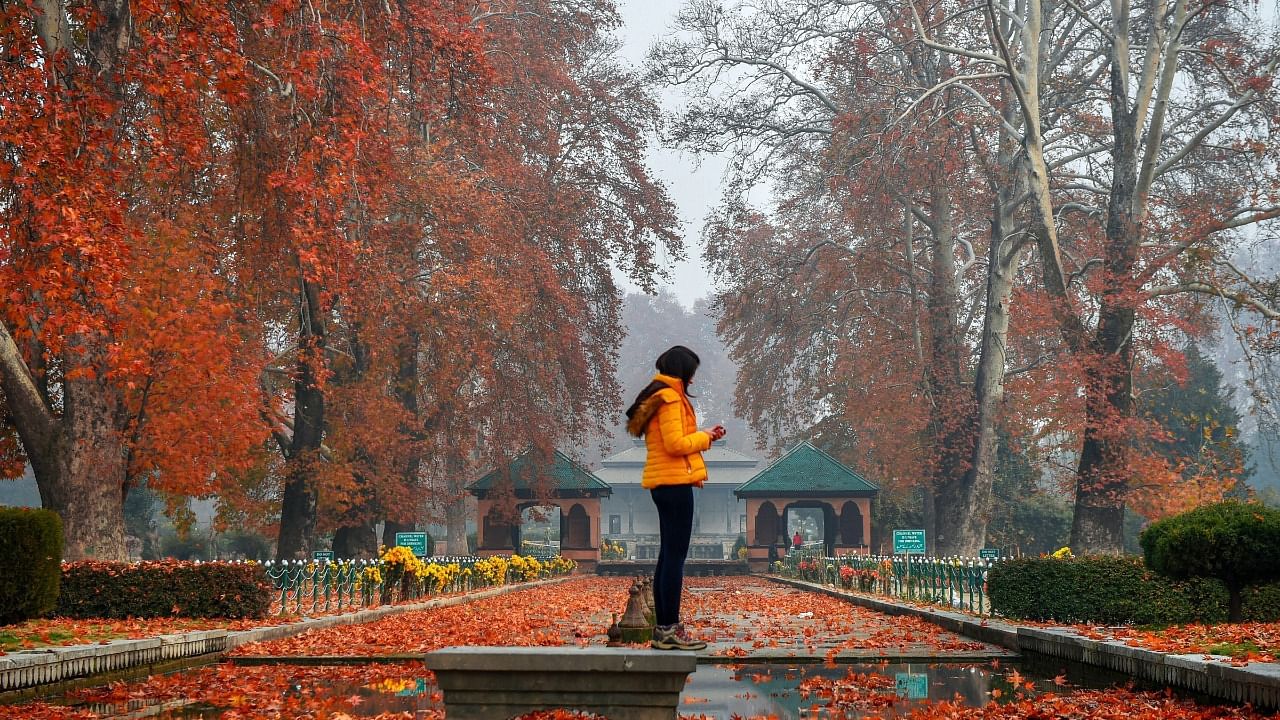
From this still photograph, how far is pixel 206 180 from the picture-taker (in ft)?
82.0

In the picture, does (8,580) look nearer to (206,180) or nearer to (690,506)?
(690,506)

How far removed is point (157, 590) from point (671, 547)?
10056 millimetres

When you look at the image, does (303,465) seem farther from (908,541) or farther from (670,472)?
(670,472)

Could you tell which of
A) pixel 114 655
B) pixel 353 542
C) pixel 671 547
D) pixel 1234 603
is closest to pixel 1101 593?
pixel 1234 603

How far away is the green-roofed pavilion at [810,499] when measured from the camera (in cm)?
4889

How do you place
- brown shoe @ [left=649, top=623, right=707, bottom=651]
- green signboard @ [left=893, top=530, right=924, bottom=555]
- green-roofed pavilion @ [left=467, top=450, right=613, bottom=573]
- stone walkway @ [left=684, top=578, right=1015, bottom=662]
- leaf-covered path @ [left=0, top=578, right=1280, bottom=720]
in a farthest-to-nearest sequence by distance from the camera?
green-roofed pavilion @ [left=467, top=450, right=613, bottom=573]
green signboard @ [left=893, top=530, right=924, bottom=555]
stone walkway @ [left=684, top=578, right=1015, bottom=662]
leaf-covered path @ [left=0, top=578, right=1280, bottom=720]
brown shoe @ [left=649, top=623, right=707, bottom=651]

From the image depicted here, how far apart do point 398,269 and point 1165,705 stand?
2446cm

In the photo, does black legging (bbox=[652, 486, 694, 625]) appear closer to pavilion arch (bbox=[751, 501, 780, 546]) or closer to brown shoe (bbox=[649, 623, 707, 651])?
brown shoe (bbox=[649, 623, 707, 651])

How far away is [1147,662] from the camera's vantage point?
975 centimetres

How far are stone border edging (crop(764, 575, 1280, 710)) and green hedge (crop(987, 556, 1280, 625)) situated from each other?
0.72m

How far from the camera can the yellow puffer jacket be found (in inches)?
278

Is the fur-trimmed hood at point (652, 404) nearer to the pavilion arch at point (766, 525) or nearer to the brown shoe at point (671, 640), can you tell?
the brown shoe at point (671, 640)

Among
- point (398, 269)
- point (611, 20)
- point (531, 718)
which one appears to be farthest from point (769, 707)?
point (611, 20)

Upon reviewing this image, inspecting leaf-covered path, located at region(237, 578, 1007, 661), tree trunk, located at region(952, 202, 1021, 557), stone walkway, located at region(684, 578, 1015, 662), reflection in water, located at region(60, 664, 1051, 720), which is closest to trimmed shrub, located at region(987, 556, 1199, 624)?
stone walkway, located at region(684, 578, 1015, 662)
